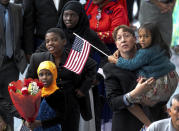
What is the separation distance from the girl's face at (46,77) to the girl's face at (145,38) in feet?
3.57

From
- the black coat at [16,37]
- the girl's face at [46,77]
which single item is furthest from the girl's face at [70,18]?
the girl's face at [46,77]

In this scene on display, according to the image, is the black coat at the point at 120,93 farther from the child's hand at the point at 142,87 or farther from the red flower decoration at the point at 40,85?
the red flower decoration at the point at 40,85

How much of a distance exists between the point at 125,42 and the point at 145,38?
0.75ft

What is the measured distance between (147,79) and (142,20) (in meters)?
3.98

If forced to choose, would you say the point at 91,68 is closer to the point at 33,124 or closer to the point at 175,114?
the point at 33,124

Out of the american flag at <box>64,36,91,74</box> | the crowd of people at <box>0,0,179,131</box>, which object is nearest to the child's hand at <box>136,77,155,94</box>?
the crowd of people at <box>0,0,179,131</box>

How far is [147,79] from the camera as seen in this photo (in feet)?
19.5

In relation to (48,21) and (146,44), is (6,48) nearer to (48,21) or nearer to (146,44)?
(48,21)

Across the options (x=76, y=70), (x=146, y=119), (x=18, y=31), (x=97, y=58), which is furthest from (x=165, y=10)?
(x=146, y=119)

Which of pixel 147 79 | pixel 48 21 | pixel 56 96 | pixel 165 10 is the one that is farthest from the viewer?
pixel 165 10

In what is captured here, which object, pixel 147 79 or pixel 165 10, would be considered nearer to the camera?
pixel 147 79

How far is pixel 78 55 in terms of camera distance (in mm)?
7043

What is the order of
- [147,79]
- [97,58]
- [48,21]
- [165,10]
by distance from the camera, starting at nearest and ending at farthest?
1. [147,79]
2. [97,58]
3. [48,21]
4. [165,10]

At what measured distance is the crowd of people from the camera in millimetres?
6031
